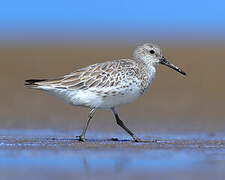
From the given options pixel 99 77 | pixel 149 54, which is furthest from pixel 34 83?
pixel 149 54

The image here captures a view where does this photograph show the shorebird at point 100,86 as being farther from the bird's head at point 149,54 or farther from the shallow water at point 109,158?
the shallow water at point 109,158

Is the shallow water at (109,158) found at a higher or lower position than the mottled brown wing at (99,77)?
lower

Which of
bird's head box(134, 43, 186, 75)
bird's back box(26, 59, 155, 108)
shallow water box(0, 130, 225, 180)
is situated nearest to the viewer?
shallow water box(0, 130, 225, 180)

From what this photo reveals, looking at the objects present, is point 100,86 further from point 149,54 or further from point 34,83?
point 149,54

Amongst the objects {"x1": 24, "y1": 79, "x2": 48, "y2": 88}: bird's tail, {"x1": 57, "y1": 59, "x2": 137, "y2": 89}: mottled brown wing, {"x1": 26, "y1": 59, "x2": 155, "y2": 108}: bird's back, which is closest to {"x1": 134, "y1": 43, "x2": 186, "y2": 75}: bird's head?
{"x1": 57, "y1": 59, "x2": 137, "y2": 89}: mottled brown wing

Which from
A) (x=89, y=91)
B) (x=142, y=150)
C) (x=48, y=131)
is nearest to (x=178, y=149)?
(x=142, y=150)

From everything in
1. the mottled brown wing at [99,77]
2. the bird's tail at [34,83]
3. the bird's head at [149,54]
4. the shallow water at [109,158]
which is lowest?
the shallow water at [109,158]

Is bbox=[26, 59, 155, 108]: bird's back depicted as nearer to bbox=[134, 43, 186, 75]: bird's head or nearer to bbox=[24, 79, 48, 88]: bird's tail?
bbox=[24, 79, 48, 88]: bird's tail

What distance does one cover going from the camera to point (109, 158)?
29.9 ft

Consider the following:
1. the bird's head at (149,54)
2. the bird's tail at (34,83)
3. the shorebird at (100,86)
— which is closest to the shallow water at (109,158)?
the shorebird at (100,86)

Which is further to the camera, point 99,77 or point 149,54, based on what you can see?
point 149,54

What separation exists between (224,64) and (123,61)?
11.6 meters

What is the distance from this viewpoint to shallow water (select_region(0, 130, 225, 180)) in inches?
309

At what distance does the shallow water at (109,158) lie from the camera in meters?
7.86
